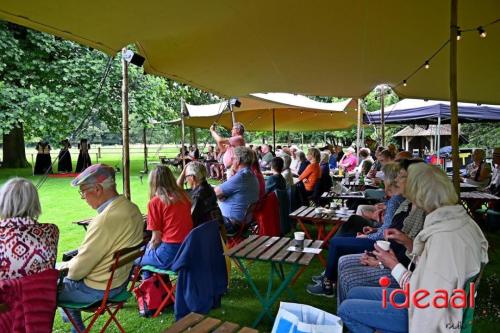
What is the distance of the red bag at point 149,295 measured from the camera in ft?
10.5

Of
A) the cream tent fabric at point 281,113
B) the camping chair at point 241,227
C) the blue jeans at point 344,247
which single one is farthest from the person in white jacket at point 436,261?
the cream tent fabric at point 281,113

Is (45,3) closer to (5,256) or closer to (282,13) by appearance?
(5,256)

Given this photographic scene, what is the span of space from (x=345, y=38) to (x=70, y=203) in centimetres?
756

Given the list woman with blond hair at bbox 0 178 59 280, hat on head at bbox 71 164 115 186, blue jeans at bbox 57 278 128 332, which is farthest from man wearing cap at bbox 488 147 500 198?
woman with blond hair at bbox 0 178 59 280

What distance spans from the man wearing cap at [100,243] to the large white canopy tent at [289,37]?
1.15 metres

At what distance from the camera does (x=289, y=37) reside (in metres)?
4.24

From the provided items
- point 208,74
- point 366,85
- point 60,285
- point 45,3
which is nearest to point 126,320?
point 60,285

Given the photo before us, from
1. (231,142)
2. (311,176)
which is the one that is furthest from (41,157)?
(311,176)

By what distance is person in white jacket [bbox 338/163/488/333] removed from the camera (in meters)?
1.63

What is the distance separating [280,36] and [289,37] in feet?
0.37

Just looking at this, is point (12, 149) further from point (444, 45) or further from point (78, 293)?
point (444, 45)

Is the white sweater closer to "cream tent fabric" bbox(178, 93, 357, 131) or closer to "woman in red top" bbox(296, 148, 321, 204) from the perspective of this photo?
"woman in red top" bbox(296, 148, 321, 204)

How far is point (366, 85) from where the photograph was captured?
686cm

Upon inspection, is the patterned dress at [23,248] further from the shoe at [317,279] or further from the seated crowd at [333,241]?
the shoe at [317,279]
